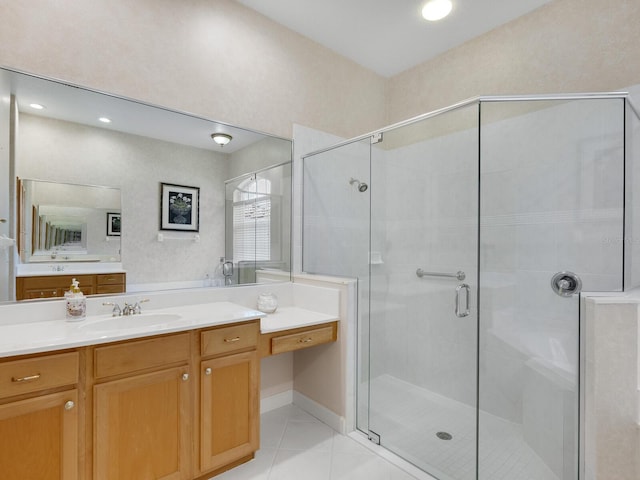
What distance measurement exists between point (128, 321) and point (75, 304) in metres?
0.26

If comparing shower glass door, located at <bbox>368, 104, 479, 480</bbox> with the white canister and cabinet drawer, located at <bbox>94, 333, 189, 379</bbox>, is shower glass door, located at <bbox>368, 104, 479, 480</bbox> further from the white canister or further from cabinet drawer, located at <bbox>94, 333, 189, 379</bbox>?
cabinet drawer, located at <bbox>94, 333, 189, 379</bbox>

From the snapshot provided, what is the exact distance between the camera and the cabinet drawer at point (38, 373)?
4.06ft

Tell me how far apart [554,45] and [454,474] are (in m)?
2.83

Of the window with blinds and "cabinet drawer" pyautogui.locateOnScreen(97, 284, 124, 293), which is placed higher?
the window with blinds

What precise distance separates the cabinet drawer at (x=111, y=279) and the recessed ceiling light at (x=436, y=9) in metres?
2.73

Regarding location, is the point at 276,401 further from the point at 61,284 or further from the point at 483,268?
the point at 483,268

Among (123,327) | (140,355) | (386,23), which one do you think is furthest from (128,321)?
(386,23)

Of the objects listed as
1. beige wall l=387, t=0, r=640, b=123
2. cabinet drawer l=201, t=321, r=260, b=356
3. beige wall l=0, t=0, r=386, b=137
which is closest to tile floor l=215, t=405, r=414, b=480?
cabinet drawer l=201, t=321, r=260, b=356

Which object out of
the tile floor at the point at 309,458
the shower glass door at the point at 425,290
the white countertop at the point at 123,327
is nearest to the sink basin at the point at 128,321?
the white countertop at the point at 123,327

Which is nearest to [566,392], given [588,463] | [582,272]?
[588,463]

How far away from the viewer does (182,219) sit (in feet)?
7.22

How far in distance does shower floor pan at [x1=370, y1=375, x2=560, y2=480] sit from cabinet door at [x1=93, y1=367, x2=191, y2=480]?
4.02 feet

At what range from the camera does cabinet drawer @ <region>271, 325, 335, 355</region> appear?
2061 mm

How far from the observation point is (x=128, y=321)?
6.00 ft
